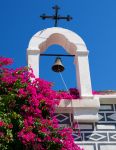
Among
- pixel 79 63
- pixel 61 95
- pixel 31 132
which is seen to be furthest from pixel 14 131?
pixel 79 63

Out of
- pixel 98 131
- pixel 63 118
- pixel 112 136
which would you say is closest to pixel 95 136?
pixel 98 131

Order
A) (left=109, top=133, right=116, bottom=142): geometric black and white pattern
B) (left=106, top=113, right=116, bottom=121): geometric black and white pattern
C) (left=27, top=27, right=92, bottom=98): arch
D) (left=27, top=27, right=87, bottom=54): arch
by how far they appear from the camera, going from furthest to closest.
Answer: (left=27, top=27, right=87, bottom=54): arch → (left=27, top=27, right=92, bottom=98): arch → (left=106, top=113, right=116, bottom=121): geometric black and white pattern → (left=109, top=133, right=116, bottom=142): geometric black and white pattern

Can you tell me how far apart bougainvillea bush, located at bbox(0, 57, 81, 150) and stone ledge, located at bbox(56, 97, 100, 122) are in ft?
0.69

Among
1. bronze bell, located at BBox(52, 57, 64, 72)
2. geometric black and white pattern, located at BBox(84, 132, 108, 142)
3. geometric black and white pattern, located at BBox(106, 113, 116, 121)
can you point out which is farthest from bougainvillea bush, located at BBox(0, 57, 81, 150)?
bronze bell, located at BBox(52, 57, 64, 72)

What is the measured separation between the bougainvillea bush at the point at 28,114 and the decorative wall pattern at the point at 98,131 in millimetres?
460

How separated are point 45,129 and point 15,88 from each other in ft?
3.72

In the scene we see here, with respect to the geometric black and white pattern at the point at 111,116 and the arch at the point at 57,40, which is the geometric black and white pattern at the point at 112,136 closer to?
the geometric black and white pattern at the point at 111,116

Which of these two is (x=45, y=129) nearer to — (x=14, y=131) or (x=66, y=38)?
(x=14, y=131)

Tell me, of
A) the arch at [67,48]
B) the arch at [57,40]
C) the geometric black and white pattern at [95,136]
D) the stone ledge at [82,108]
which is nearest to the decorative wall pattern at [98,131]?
the geometric black and white pattern at [95,136]

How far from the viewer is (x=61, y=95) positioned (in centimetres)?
904

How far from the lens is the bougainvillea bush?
7.45m

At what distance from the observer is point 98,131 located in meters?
8.69

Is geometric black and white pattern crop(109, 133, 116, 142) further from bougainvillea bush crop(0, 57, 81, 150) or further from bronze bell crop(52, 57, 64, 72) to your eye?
bronze bell crop(52, 57, 64, 72)

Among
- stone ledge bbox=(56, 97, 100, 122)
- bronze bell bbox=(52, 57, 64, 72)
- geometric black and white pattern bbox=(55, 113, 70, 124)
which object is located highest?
bronze bell bbox=(52, 57, 64, 72)
